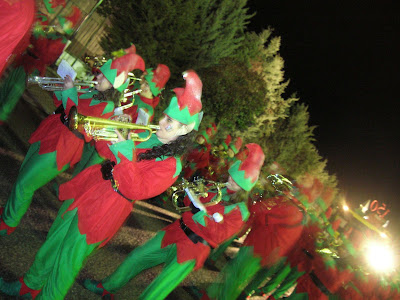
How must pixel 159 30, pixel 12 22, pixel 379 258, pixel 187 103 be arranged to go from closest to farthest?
pixel 12 22
pixel 187 103
pixel 379 258
pixel 159 30

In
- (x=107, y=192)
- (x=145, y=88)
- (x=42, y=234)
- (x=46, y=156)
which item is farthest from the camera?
(x=145, y=88)

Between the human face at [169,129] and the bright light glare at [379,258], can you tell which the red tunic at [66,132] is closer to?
the human face at [169,129]

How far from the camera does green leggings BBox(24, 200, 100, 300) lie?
2.40 metres

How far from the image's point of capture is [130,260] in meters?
3.13

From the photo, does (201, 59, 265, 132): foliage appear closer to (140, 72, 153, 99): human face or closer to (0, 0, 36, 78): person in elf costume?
(140, 72, 153, 99): human face

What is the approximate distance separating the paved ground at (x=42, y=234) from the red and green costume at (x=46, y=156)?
1.18ft

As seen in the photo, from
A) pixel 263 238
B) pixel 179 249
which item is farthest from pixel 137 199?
pixel 263 238

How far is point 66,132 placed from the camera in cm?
317

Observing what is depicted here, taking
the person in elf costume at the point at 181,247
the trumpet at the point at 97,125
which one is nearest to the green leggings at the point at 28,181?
the trumpet at the point at 97,125

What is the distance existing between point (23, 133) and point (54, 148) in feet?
10.7

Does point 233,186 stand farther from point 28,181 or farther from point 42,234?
point 42,234

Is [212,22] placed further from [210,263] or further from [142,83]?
[210,263]

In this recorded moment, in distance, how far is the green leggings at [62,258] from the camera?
7.88 ft

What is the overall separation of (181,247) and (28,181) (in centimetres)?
166
